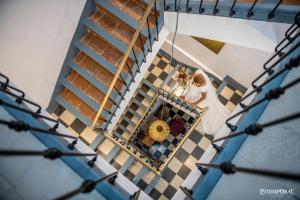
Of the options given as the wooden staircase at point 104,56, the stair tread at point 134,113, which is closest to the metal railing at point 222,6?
the wooden staircase at point 104,56

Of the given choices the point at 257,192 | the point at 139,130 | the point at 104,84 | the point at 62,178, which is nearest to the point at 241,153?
the point at 257,192

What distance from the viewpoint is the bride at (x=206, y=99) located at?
499cm

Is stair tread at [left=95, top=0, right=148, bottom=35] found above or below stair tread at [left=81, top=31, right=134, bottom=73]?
above

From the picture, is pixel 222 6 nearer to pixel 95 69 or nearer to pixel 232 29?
pixel 232 29

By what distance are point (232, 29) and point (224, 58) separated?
100 inches

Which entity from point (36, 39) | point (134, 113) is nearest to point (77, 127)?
point (134, 113)

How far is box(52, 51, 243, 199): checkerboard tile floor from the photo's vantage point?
18.3ft

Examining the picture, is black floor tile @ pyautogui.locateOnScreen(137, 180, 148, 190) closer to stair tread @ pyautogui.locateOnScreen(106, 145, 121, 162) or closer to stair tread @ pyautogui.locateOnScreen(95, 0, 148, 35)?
stair tread @ pyautogui.locateOnScreen(106, 145, 121, 162)

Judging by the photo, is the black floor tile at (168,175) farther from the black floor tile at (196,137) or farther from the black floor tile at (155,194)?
A: the black floor tile at (196,137)

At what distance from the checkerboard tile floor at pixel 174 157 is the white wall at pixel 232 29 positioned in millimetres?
2180

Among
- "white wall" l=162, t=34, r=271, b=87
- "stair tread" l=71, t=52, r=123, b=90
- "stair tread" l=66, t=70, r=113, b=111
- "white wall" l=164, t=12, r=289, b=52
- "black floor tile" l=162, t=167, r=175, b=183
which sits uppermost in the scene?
"white wall" l=162, t=34, r=271, b=87

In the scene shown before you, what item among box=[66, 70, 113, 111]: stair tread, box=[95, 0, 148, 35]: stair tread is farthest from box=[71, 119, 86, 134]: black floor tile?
box=[95, 0, 148, 35]: stair tread

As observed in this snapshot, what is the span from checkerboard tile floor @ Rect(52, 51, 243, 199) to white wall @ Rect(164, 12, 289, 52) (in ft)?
7.15

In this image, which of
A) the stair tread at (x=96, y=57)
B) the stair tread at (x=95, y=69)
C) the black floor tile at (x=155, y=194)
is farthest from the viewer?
the black floor tile at (x=155, y=194)
